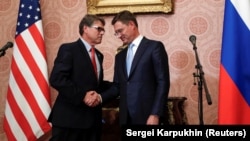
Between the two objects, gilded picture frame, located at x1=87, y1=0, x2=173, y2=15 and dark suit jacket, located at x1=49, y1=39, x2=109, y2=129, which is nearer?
dark suit jacket, located at x1=49, y1=39, x2=109, y2=129

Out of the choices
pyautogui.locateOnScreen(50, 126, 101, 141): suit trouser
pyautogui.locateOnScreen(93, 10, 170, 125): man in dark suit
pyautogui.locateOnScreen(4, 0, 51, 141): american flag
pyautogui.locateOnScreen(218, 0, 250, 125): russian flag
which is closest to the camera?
pyautogui.locateOnScreen(93, 10, 170, 125): man in dark suit

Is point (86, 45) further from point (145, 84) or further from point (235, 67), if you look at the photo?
point (235, 67)

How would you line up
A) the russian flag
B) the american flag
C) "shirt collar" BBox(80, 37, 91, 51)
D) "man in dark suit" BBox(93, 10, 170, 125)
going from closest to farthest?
1. "man in dark suit" BBox(93, 10, 170, 125)
2. "shirt collar" BBox(80, 37, 91, 51)
3. the russian flag
4. the american flag

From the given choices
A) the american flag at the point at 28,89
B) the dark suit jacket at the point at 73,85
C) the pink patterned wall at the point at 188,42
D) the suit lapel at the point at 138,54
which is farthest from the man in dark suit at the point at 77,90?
the pink patterned wall at the point at 188,42

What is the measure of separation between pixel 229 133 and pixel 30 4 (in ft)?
9.23

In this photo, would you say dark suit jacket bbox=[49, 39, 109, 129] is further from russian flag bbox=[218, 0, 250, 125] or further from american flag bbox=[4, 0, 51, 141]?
russian flag bbox=[218, 0, 250, 125]

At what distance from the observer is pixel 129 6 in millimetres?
3621

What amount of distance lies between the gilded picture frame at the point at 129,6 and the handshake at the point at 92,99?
129 centimetres

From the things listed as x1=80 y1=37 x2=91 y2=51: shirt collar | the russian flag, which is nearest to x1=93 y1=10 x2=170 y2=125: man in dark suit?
x1=80 y1=37 x2=91 y2=51: shirt collar

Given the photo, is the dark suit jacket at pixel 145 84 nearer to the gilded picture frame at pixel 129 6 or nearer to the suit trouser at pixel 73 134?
the suit trouser at pixel 73 134

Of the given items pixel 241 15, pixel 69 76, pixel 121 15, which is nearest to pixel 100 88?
pixel 69 76

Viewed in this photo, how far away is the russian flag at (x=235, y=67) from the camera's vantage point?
9.82 ft

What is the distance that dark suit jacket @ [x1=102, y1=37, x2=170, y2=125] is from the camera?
96.7 inches

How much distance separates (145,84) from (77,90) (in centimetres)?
47
